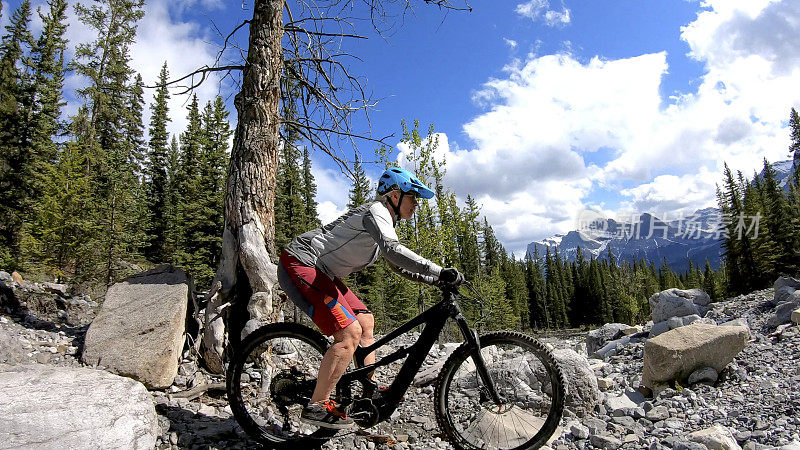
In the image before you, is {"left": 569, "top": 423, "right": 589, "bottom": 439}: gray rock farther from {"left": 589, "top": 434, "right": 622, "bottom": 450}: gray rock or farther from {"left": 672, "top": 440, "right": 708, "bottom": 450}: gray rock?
{"left": 672, "top": 440, "right": 708, "bottom": 450}: gray rock

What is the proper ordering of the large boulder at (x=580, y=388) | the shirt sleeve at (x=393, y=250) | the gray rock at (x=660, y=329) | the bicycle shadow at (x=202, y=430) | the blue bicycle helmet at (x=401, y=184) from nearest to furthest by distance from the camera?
the shirt sleeve at (x=393, y=250) → the blue bicycle helmet at (x=401, y=184) → the bicycle shadow at (x=202, y=430) → the large boulder at (x=580, y=388) → the gray rock at (x=660, y=329)

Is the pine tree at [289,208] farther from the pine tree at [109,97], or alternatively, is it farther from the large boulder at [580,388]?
the large boulder at [580,388]

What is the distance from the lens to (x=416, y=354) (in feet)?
11.9

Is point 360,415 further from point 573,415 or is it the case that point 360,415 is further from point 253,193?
point 253,193

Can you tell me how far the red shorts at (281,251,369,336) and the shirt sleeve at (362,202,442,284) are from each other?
59 cm

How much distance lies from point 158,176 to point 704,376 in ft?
155

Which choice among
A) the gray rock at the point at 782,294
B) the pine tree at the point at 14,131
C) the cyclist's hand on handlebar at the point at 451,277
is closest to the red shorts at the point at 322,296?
the cyclist's hand on handlebar at the point at 451,277

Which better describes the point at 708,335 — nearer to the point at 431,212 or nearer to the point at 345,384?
the point at 345,384

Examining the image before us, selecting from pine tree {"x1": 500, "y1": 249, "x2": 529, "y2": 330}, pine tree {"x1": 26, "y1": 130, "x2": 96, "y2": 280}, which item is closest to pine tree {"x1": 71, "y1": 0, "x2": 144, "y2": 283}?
pine tree {"x1": 26, "y1": 130, "x2": 96, "y2": 280}

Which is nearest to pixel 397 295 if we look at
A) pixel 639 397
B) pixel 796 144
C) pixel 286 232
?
pixel 286 232

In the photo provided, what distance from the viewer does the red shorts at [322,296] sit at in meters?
3.49

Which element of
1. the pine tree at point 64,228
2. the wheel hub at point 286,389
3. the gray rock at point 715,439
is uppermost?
the pine tree at point 64,228

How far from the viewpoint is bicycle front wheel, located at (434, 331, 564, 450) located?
3422 millimetres

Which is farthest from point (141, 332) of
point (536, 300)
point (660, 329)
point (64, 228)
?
point (536, 300)
